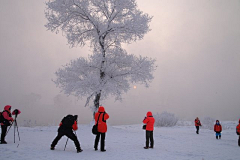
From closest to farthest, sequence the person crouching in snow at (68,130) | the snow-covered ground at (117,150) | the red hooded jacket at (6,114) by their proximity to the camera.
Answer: the snow-covered ground at (117,150), the person crouching in snow at (68,130), the red hooded jacket at (6,114)

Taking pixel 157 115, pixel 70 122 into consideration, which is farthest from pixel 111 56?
pixel 157 115

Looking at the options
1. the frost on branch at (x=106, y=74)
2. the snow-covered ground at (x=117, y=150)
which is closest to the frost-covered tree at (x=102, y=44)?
the frost on branch at (x=106, y=74)

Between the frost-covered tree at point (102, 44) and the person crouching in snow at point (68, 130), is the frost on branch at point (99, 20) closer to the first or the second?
the frost-covered tree at point (102, 44)

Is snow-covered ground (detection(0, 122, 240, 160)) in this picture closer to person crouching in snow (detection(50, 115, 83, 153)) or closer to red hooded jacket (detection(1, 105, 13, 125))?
person crouching in snow (detection(50, 115, 83, 153))

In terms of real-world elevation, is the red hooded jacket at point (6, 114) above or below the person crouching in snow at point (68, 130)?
above

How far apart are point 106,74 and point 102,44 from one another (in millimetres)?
3137

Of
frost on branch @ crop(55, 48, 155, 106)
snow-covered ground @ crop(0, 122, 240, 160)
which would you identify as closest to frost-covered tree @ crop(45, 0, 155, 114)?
frost on branch @ crop(55, 48, 155, 106)

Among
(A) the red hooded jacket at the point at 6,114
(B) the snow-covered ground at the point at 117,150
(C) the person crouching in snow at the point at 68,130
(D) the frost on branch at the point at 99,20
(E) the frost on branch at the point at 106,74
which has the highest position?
(D) the frost on branch at the point at 99,20

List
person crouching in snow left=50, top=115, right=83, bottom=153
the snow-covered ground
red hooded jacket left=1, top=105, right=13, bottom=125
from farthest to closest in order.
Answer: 1. red hooded jacket left=1, top=105, right=13, bottom=125
2. person crouching in snow left=50, top=115, right=83, bottom=153
3. the snow-covered ground

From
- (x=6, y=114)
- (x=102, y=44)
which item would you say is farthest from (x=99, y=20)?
(x=6, y=114)

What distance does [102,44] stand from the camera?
56.8ft

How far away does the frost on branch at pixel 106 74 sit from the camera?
605 inches

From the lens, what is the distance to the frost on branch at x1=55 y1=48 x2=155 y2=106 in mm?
15363

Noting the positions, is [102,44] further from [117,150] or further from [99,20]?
[117,150]
